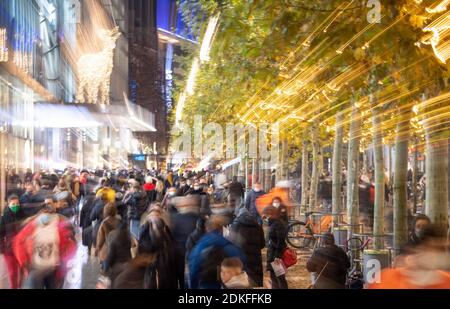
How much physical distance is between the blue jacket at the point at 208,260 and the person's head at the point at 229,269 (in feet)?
1.09

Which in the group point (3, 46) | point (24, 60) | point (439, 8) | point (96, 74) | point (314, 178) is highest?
point (96, 74)

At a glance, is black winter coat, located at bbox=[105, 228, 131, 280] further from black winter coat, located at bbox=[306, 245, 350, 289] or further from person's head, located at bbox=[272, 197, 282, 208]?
person's head, located at bbox=[272, 197, 282, 208]

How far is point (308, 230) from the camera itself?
19891 millimetres

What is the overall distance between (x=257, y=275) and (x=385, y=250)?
8.69 feet

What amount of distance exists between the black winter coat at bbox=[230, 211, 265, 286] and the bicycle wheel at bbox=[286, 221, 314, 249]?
23.5 feet

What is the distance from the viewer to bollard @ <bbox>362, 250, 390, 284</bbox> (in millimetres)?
11783

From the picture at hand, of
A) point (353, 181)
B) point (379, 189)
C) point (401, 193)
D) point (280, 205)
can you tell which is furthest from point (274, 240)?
point (353, 181)

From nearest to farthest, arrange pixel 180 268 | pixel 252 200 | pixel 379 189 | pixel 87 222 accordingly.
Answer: pixel 180 268 < pixel 379 189 < pixel 87 222 < pixel 252 200

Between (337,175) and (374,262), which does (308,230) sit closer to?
(337,175)

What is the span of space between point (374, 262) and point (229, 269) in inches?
203

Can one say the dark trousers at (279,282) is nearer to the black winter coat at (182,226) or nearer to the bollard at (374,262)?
the bollard at (374,262)

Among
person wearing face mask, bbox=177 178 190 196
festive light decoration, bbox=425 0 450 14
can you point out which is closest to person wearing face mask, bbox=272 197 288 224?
person wearing face mask, bbox=177 178 190 196

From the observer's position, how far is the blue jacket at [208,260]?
7.90 meters
